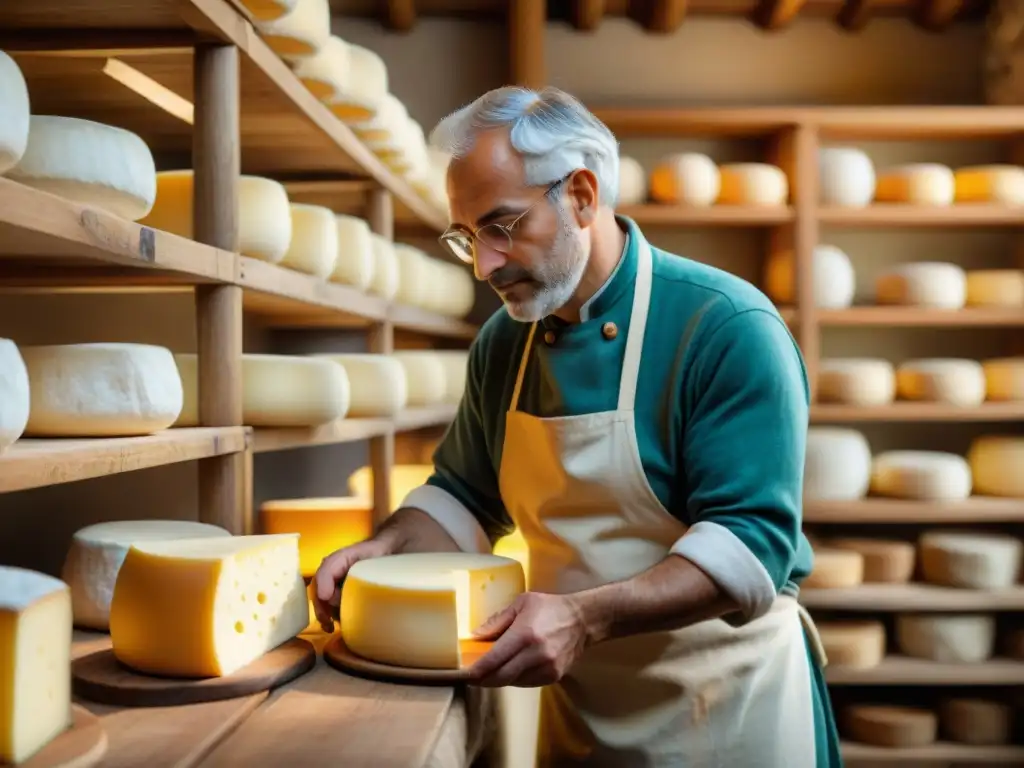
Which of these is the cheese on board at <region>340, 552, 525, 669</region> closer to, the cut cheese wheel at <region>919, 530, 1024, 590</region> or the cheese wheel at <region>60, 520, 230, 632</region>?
the cheese wheel at <region>60, 520, 230, 632</region>

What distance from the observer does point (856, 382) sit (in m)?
3.64

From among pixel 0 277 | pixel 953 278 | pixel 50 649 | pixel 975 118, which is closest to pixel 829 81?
pixel 975 118

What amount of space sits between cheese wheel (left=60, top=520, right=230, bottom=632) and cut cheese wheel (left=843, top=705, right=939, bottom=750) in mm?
Answer: 2792

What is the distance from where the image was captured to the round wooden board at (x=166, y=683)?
1.21 metres

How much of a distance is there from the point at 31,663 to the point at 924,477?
3.24m

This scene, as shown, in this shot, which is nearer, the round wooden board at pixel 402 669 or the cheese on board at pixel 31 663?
the cheese on board at pixel 31 663

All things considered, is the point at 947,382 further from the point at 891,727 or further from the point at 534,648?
the point at 534,648

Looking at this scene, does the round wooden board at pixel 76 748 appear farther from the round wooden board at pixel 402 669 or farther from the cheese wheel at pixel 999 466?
the cheese wheel at pixel 999 466

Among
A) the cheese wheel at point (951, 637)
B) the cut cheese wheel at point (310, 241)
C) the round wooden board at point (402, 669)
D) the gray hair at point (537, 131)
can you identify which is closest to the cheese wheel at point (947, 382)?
the cheese wheel at point (951, 637)

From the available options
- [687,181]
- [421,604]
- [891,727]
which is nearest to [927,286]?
[687,181]

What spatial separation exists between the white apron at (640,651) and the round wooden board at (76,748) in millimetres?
741

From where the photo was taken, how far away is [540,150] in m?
1.44

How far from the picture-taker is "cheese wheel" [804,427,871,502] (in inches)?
142

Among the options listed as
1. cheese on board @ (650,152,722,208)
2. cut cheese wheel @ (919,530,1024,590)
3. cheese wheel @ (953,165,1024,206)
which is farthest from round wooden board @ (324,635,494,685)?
cheese wheel @ (953,165,1024,206)
